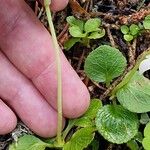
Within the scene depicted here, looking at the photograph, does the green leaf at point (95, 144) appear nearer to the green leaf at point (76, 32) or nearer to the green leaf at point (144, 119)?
the green leaf at point (144, 119)

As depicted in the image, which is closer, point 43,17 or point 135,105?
point 135,105

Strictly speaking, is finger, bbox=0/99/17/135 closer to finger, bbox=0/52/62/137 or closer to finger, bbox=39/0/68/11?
finger, bbox=0/52/62/137

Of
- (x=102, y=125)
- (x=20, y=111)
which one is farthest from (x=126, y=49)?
(x=20, y=111)

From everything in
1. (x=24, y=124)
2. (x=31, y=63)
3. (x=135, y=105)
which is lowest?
(x=135, y=105)

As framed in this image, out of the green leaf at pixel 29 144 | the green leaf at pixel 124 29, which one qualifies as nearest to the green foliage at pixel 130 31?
the green leaf at pixel 124 29

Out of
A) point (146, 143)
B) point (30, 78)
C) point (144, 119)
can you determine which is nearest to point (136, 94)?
point (144, 119)

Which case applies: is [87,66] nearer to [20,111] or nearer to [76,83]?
[76,83]

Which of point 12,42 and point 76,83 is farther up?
point 12,42
